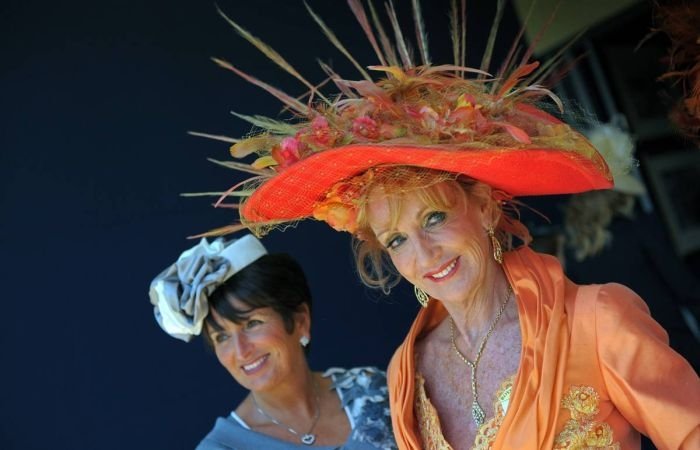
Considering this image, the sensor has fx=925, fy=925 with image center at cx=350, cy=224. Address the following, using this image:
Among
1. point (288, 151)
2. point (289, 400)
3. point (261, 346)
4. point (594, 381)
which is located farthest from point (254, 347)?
point (594, 381)

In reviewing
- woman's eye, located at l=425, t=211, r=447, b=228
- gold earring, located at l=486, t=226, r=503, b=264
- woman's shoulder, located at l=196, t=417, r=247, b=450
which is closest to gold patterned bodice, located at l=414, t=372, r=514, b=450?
gold earring, located at l=486, t=226, r=503, b=264

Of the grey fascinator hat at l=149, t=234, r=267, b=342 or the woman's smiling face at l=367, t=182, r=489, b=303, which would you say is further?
the grey fascinator hat at l=149, t=234, r=267, b=342

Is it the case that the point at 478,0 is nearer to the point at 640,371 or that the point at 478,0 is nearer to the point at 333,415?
the point at 333,415

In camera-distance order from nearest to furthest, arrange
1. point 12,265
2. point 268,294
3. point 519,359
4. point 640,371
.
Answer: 1. point 640,371
2. point 519,359
3. point 268,294
4. point 12,265

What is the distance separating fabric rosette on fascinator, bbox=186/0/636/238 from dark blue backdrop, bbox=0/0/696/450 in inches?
64.6

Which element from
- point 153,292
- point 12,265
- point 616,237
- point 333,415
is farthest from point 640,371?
point 616,237

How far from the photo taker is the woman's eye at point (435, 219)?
100 inches

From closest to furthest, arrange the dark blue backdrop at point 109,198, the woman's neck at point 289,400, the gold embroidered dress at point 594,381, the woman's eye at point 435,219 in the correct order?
1. the gold embroidered dress at point 594,381
2. the woman's eye at point 435,219
3. the woman's neck at point 289,400
4. the dark blue backdrop at point 109,198

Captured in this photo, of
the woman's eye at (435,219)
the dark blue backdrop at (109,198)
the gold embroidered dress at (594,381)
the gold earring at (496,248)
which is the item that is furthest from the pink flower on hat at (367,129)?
the dark blue backdrop at (109,198)

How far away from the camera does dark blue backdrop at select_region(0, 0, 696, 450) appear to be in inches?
154

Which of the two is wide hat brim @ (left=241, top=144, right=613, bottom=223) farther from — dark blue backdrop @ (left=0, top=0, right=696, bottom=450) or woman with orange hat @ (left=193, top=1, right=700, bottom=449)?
dark blue backdrop @ (left=0, top=0, right=696, bottom=450)

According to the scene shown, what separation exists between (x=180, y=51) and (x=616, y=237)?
8.58ft

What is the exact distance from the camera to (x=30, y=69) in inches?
155

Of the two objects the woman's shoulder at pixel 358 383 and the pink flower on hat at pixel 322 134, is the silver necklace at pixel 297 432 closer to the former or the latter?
the woman's shoulder at pixel 358 383
